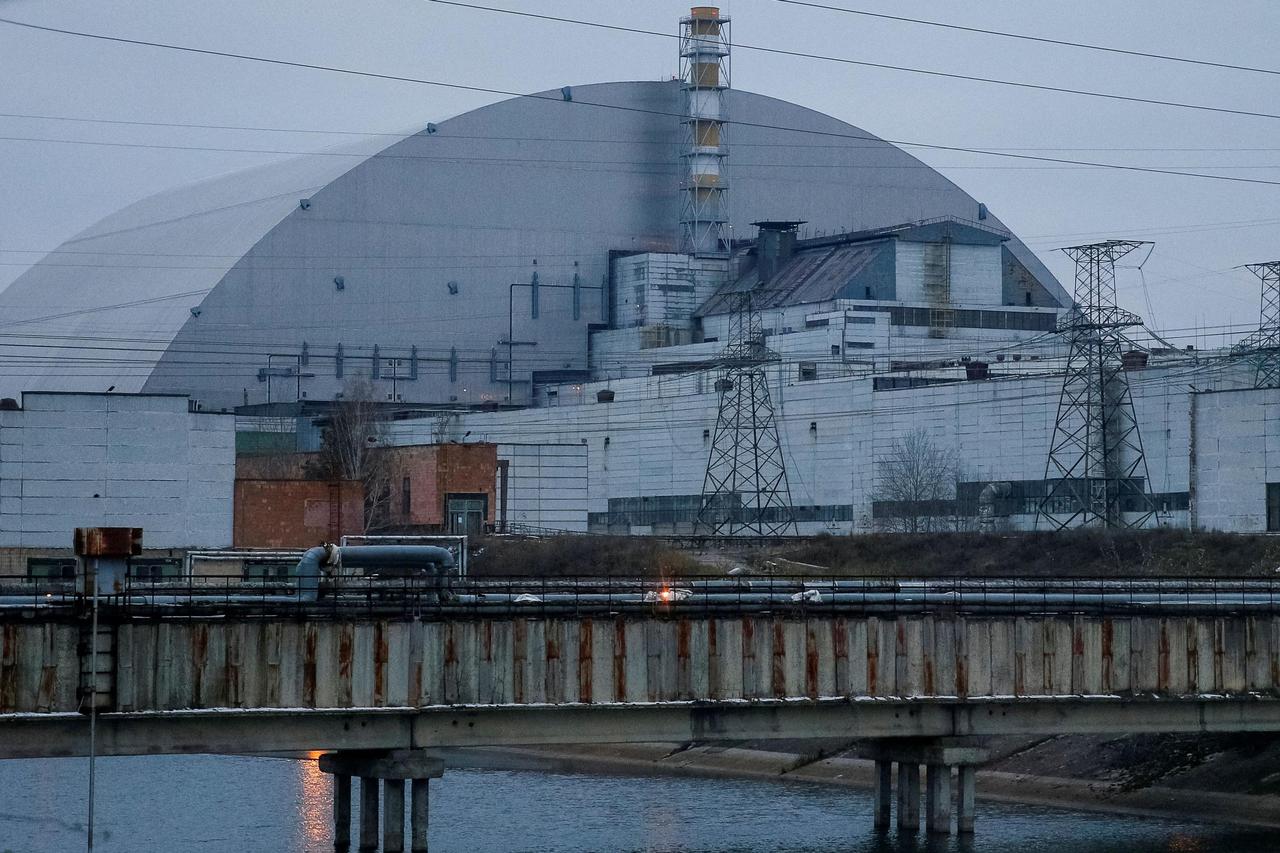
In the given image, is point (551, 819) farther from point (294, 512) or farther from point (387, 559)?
point (294, 512)

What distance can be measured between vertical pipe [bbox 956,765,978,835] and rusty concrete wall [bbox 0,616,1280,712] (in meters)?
2.93

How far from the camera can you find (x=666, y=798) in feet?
150

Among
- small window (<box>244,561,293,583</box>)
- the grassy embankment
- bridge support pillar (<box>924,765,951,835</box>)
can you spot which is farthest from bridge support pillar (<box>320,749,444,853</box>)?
the grassy embankment

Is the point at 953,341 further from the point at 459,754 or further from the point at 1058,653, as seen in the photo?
the point at 1058,653

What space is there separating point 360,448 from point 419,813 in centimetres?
5932

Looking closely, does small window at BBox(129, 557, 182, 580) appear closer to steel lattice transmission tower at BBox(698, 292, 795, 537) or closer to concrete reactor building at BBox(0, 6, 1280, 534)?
concrete reactor building at BBox(0, 6, 1280, 534)

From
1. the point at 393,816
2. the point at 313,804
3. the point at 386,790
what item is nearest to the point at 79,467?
the point at 313,804

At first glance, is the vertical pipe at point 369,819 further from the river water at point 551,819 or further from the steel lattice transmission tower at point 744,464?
the steel lattice transmission tower at point 744,464

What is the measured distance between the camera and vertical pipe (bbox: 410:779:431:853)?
3531 cm

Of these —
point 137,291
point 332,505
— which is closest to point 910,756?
point 332,505

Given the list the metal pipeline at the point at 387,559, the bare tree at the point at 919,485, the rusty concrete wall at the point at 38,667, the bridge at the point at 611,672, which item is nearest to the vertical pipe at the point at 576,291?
the bare tree at the point at 919,485

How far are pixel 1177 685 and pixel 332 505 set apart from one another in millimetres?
39777

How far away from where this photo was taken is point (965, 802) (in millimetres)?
38844

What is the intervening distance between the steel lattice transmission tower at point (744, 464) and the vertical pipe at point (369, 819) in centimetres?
5761
